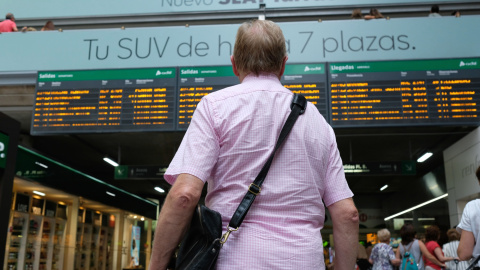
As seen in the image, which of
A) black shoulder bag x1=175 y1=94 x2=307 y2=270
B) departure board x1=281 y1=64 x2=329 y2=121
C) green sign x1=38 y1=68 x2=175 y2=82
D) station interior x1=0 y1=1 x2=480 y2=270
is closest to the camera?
black shoulder bag x1=175 y1=94 x2=307 y2=270

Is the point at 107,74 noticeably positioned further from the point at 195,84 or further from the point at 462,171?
the point at 462,171

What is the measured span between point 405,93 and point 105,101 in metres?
4.34

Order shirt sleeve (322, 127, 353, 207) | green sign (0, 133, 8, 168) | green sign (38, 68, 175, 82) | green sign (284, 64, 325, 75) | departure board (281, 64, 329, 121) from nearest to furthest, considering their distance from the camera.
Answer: shirt sleeve (322, 127, 353, 207) → green sign (0, 133, 8, 168) → departure board (281, 64, 329, 121) → green sign (284, 64, 325, 75) → green sign (38, 68, 175, 82)

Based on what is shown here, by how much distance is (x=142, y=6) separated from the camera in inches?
364

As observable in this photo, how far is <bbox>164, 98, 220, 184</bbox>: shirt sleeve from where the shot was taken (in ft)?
4.43

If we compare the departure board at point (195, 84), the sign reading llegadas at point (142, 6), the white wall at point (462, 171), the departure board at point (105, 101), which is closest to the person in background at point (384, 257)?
the white wall at point (462, 171)

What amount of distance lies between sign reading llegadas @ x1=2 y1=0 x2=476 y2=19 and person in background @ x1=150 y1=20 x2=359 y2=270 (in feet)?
25.1

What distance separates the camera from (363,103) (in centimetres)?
699

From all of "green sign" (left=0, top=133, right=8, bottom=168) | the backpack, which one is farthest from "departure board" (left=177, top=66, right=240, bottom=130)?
the backpack

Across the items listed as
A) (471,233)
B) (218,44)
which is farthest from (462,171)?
(471,233)

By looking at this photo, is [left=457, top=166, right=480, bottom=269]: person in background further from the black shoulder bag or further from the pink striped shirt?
the black shoulder bag

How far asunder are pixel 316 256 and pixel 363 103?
591cm

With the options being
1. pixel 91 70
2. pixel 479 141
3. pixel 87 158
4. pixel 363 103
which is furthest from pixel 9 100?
pixel 479 141

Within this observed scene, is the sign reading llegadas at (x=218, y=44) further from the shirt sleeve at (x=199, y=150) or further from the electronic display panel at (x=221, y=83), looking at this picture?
the shirt sleeve at (x=199, y=150)
